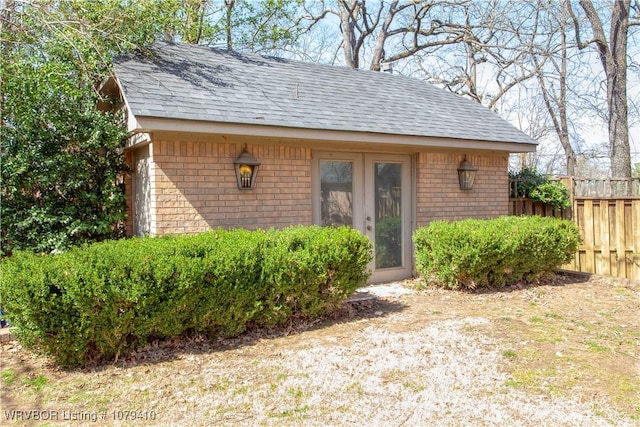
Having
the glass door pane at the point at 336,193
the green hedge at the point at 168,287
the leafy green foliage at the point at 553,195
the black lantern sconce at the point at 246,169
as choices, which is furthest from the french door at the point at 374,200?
the leafy green foliage at the point at 553,195

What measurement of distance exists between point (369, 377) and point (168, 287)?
6.81 feet

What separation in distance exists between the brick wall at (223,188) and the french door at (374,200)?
1.29ft

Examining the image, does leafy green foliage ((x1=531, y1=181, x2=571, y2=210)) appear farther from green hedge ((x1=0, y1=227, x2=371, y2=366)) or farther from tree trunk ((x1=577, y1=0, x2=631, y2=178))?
green hedge ((x1=0, y1=227, x2=371, y2=366))

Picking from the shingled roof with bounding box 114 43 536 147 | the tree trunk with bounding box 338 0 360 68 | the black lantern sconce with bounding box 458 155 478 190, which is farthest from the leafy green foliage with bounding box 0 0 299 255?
the tree trunk with bounding box 338 0 360 68

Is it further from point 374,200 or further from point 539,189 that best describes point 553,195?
point 374,200

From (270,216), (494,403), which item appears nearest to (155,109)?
(270,216)

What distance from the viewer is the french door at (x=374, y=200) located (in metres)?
8.05

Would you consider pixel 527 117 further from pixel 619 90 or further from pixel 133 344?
pixel 133 344

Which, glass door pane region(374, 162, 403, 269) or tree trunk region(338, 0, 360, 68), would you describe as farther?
tree trunk region(338, 0, 360, 68)

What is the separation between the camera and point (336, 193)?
320 inches

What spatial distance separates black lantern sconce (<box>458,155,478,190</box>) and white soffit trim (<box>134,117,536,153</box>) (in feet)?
1.23

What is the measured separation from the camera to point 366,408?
3682mm

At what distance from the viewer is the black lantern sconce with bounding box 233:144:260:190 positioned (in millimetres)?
7012

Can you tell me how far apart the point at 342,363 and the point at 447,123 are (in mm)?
5993
